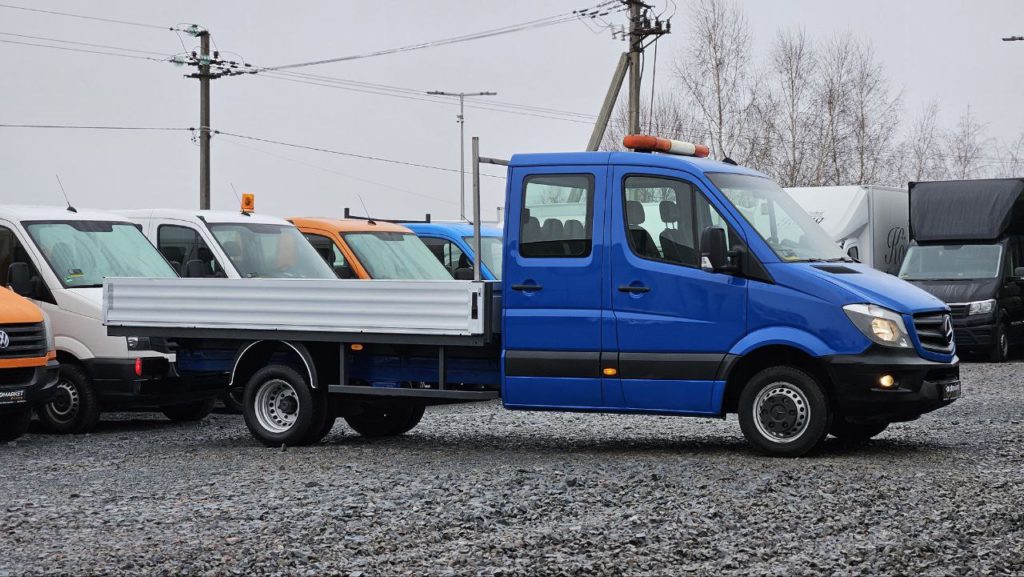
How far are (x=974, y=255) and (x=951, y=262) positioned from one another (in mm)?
388

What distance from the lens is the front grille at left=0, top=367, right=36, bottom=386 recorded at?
42.7 ft

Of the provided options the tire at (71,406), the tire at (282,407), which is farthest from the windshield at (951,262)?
the tire at (71,406)

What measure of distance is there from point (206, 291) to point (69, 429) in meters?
2.74

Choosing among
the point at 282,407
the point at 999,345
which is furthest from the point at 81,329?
the point at 999,345

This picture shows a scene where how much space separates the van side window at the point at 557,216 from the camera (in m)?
11.2

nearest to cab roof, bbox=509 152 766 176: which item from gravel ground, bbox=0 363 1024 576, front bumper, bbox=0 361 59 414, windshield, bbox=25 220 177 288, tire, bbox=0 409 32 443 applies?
gravel ground, bbox=0 363 1024 576

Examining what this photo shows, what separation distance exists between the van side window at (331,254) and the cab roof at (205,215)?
41.4 inches

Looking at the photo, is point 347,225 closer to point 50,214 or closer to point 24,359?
point 50,214

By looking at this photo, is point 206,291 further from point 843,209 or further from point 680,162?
point 843,209

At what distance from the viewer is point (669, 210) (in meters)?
11.1

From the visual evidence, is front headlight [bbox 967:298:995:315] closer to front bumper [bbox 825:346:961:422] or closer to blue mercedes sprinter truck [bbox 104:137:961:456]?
blue mercedes sprinter truck [bbox 104:137:961:456]

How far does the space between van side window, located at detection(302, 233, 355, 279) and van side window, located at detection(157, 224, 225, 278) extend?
78.3 inches

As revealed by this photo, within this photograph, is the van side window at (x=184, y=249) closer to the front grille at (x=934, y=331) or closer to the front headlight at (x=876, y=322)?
the front headlight at (x=876, y=322)

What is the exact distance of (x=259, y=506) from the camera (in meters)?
8.82
